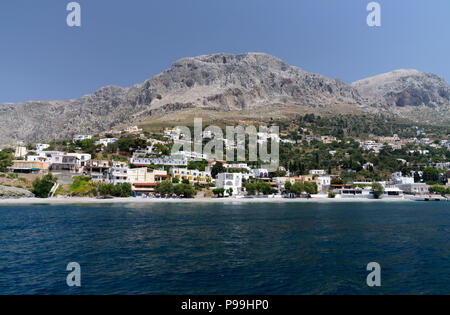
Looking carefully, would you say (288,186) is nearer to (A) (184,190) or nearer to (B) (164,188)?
(A) (184,190)

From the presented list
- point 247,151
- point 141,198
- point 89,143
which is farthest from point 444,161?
point 89,143

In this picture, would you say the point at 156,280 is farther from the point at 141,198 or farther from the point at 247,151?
the point at 247,151

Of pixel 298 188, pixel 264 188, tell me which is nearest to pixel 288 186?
pixel 298 188

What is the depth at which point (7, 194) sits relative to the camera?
6556 centimetres

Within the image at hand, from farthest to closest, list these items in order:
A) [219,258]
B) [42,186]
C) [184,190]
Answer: [184,190]
[42,186]
[219,258]

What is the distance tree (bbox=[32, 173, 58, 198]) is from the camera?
2707 inches

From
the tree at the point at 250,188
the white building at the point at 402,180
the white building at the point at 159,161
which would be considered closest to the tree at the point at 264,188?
the tree at the point at 250,188

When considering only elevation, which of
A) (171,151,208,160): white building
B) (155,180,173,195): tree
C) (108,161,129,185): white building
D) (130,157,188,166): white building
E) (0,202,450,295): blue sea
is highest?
(171,151,208,160): white building

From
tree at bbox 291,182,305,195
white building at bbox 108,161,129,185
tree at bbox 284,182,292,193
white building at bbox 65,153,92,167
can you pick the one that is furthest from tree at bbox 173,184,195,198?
white building at bbox 65,153,92,167

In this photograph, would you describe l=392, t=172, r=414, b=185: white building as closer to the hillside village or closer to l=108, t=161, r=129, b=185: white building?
the hillside village

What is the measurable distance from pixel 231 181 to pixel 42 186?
157 ft

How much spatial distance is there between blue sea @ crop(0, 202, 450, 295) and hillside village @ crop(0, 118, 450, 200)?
46.9 meters

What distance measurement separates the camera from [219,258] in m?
20.3
